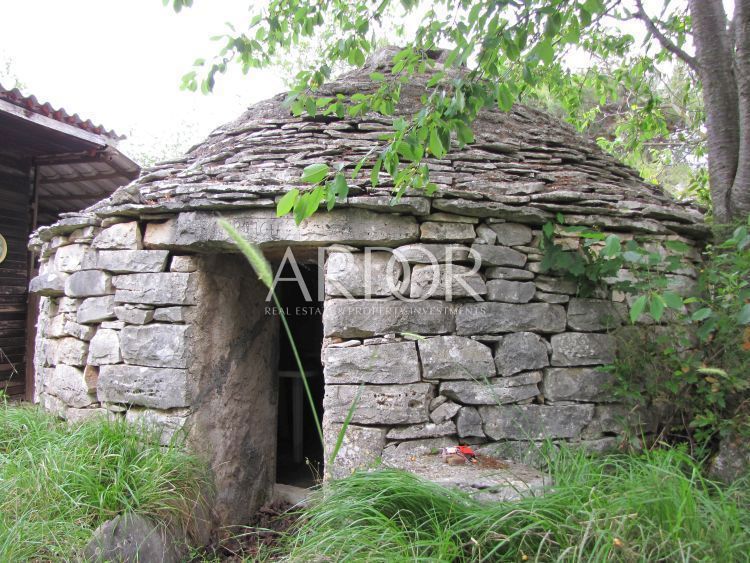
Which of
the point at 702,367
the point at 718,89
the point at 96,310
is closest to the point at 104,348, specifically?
the point at 96,310

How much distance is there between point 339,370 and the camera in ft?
8.91

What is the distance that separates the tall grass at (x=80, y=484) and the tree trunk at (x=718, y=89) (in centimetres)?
394

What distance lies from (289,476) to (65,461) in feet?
7.22

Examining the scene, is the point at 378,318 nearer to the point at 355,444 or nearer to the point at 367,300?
the point at 367,300

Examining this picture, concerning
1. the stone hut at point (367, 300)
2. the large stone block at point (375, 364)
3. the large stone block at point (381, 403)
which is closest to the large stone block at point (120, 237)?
the stone hut at point (367, 300)

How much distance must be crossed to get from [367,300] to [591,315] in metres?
1.40

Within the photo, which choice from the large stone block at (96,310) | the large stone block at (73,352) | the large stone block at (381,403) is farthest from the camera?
the large stone block at (73,352)

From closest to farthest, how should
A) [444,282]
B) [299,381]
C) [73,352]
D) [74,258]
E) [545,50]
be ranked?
[545,50]
[444,282]
[73,352]
[74,258]
[299,381]

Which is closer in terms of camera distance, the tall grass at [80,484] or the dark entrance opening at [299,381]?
the tall grass at [80,484]

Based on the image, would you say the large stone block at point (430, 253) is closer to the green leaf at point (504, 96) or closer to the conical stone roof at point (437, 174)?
the conical stone roof at point (437, 174)

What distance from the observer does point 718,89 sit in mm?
3445

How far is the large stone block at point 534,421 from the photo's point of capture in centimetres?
274

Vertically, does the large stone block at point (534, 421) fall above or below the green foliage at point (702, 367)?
below

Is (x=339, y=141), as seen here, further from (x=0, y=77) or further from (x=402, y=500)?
(x=0, y=77)
